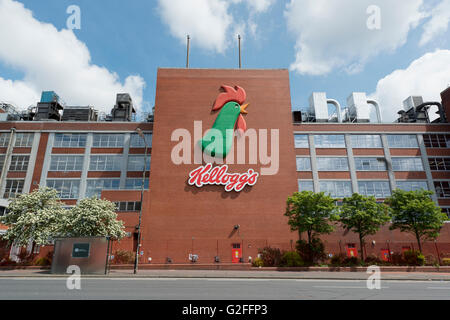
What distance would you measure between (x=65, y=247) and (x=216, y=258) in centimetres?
1511

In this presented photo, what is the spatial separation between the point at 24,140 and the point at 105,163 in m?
14.3

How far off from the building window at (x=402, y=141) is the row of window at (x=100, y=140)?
3978 centimetres

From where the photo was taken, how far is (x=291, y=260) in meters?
26.9

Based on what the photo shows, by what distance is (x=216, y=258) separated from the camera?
30.6 metres

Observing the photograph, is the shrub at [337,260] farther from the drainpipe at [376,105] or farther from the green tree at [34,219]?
the drainpipe at [376,105]

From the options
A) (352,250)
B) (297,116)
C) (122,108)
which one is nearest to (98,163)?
(122,108)

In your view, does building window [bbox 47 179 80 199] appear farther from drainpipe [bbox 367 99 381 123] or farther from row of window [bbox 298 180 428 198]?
drainpipe [bbox 367 99 381 123]

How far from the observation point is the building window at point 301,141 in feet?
148

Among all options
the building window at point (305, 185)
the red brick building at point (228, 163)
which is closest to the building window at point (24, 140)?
the red brick building at point (228, 163)

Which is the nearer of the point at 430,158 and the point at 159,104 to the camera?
the point at 159,104

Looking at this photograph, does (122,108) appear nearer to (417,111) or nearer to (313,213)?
(313,213)

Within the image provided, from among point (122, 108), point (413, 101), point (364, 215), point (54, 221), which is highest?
point (413, 101)
